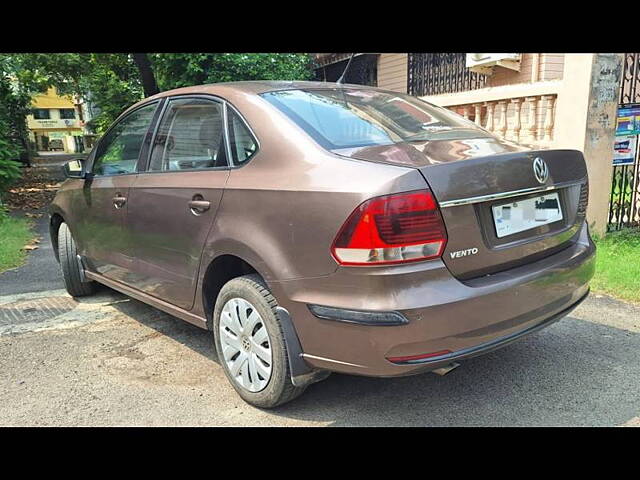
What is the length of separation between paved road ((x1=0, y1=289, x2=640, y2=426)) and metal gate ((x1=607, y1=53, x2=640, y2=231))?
2269 millimetres

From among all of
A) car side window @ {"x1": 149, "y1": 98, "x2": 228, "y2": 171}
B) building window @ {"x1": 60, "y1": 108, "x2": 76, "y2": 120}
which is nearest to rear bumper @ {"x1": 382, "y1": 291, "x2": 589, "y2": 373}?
car side window @ {"x1": 149, "y1": 98, "x2": 228, "y2": 171}

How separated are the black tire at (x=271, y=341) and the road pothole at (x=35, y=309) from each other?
2.36 metres

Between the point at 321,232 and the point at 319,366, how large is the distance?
65cm

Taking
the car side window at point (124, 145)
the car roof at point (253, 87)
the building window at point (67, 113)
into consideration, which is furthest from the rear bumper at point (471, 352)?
the building window at point (67, 113)

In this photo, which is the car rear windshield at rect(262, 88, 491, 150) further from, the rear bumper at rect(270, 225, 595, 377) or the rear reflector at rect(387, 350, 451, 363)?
A: the rear reflector at rect(387, 350, 451, 363)

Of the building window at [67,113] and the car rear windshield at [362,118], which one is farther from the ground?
the building window at [67,113]

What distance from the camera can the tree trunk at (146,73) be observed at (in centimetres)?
1268

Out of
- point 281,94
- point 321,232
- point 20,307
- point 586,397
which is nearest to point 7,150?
point 20,307

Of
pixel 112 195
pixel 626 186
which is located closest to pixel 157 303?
pixel 112 195

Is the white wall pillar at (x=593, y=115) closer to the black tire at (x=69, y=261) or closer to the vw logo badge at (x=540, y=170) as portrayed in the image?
the vw logo badge at (x=540, y=170)

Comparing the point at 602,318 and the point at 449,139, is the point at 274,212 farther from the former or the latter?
the point at 602,318

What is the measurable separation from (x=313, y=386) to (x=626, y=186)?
4.76 metres

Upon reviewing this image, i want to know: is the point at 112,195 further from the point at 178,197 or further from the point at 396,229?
the point at 396,229

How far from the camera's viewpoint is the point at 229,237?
2.82 meters
